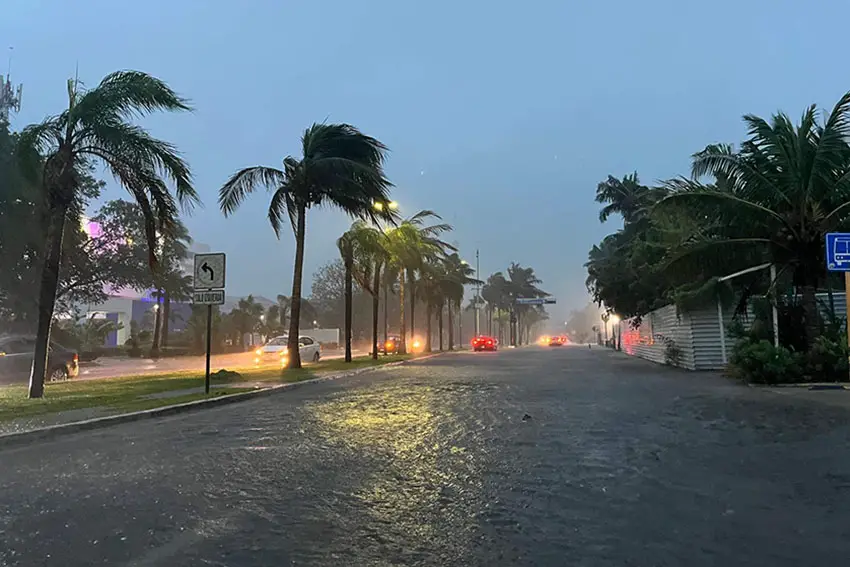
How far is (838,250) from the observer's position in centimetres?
1579

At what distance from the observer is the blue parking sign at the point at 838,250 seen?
15.7 meters

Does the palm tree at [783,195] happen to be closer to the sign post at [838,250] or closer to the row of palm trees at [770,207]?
the row of palm trees at [770,207]

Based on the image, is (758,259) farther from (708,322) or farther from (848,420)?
(848,420)

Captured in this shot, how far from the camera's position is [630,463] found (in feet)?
24.4

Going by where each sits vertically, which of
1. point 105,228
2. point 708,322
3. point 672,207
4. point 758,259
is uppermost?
point 105,228

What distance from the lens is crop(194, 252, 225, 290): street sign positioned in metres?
15.3


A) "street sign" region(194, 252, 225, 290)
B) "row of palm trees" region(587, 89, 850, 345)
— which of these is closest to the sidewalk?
"street sign" region(194, 252, 225, 290)

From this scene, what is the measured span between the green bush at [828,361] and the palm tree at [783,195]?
39.2 inches

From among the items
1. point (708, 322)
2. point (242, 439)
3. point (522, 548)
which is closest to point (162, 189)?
point (242, 439)

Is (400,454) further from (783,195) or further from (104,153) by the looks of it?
(783,195)

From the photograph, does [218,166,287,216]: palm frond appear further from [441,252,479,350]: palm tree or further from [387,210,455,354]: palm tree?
[441,252,479,350]: palm tree

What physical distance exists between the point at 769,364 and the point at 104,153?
16411mm

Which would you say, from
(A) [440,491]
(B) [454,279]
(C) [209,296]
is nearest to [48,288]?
(C) [209,296]

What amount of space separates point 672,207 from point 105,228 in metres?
33.1
